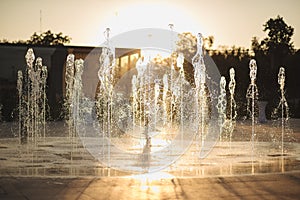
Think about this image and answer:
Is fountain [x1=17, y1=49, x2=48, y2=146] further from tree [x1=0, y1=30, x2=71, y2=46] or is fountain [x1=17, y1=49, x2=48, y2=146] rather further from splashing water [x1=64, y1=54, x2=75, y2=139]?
tree [x1=0, y1=30, x2=71, y2=46]

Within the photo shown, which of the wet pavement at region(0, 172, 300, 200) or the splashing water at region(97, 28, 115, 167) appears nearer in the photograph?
the wet pavement at region(0, 172, 300, 200)

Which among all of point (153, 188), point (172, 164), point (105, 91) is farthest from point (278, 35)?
point (153, 188)

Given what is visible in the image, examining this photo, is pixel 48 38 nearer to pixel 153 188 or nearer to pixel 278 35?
pixel 278 35

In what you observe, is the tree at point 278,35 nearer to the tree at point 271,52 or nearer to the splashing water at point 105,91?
the tree at point 271,52

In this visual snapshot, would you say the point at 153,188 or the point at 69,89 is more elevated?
the point at 69,89

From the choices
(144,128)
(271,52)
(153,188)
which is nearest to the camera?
(153,188)

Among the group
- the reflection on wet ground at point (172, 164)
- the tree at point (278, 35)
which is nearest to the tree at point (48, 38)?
the tree at point (278, 35)

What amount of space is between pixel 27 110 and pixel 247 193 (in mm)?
21905

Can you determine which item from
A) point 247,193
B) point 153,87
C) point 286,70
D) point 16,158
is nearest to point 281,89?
point 286,70

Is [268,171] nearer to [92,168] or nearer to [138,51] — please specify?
[92,168]

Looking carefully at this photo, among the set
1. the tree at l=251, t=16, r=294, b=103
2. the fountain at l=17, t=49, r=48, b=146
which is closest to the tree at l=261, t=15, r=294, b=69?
the tree at l=251, t=16, r=294, b=103

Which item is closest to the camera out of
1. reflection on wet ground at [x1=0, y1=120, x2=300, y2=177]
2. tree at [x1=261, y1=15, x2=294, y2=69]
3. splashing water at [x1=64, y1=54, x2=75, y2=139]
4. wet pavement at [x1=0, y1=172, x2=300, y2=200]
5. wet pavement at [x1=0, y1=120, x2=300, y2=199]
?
wet pavement at [x1=0, y1=172, x2=300, y2=200]

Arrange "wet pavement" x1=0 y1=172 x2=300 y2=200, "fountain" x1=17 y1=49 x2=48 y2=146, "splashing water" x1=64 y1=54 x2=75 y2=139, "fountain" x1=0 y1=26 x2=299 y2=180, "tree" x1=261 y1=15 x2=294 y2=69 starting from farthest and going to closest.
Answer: "tree" x1=261 y1=15 x2=294 y2=69 → "splashing water" x1=64 y1=54 x2=75 y2=139 → "fountain" x1=17 y1=49 x2=48 y2=146 → "fountain" x1=0 y1=26 x2=299 y2=180 → "wet pavement" x1=0 y1=172 x2=300 y2=200

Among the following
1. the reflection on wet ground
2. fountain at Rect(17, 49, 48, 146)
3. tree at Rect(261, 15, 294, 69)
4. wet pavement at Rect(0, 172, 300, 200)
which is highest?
tree at Rect(261, 15, 294, 69)
